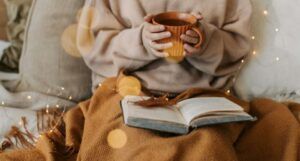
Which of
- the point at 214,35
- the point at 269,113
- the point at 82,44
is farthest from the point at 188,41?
the point at 82,44

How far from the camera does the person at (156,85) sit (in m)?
0.92

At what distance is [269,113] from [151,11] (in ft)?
1.39

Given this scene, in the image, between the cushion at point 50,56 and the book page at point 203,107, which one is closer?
the book page at point 203,107

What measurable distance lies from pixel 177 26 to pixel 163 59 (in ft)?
0.79

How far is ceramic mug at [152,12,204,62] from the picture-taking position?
93cm

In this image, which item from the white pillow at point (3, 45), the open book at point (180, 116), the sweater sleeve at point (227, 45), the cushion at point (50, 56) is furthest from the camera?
the white pillow at point (3, 45)

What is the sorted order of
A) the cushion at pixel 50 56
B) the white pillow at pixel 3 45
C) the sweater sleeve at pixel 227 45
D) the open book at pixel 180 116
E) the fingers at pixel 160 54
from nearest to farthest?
the open book at pixel 180 116
the fingers at pixel 160 54
the sweater sleeve at pixel 227 45
the cushion at pixel 50 56
the white pillow at pixel 3 45

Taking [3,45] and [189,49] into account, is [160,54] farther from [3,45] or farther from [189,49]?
[3,45]

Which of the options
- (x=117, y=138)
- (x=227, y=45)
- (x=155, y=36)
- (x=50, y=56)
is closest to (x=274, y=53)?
(x=227, y=45)

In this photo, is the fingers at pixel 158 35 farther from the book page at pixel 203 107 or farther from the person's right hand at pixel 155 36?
the book page at pixel 203 107

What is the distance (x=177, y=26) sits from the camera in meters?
0.93

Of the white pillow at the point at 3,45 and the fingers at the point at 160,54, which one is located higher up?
the fingers at the point at 160,54

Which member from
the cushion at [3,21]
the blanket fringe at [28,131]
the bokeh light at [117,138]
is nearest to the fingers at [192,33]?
the bokeh light at [117,138]

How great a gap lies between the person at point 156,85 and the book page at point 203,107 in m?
0.04
